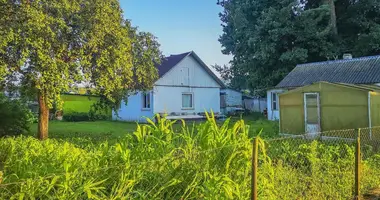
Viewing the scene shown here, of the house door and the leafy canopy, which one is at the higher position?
the leafy canopy

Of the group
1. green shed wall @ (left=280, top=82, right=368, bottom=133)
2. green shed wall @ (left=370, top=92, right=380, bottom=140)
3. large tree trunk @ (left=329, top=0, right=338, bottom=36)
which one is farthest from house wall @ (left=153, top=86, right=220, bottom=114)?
green shed wall @ (left=370, top=92, right=380, bottom=140)

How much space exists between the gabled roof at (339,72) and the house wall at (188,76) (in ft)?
21.0

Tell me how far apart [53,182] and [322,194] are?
3.59 m

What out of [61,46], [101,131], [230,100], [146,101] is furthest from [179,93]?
[61,46]

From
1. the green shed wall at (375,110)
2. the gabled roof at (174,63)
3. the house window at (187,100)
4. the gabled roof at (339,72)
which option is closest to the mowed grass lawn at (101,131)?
the green shed wall at (375,110)

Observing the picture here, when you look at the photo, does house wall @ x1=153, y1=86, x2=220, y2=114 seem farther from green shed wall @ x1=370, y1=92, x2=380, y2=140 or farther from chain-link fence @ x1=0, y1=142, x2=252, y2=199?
chain-link fence @ x1=0, y1=142, x2=252, y2=199

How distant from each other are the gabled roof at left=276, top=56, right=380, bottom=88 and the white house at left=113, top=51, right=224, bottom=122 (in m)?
6.25

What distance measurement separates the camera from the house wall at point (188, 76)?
2436 cm

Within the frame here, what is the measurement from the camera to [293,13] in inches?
957

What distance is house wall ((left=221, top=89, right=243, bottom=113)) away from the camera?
30906mm

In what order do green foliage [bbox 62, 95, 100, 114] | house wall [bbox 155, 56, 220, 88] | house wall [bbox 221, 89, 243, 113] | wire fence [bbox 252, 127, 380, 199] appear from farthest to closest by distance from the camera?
green foliage [bbox 62, 95, 100, 114] → house wall [bbox 221, 89, 243, 113] → house wall [bbox 155, 56, 220, 88] → wire fence [bbox 252, 127, 380, 199]

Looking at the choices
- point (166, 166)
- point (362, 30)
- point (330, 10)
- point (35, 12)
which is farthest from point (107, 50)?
point (362, 30)

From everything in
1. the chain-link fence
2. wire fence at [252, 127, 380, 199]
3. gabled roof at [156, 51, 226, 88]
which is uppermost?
gabled roof at [156, 51, 226, 88]

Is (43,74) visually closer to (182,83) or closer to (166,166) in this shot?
(166,166)
